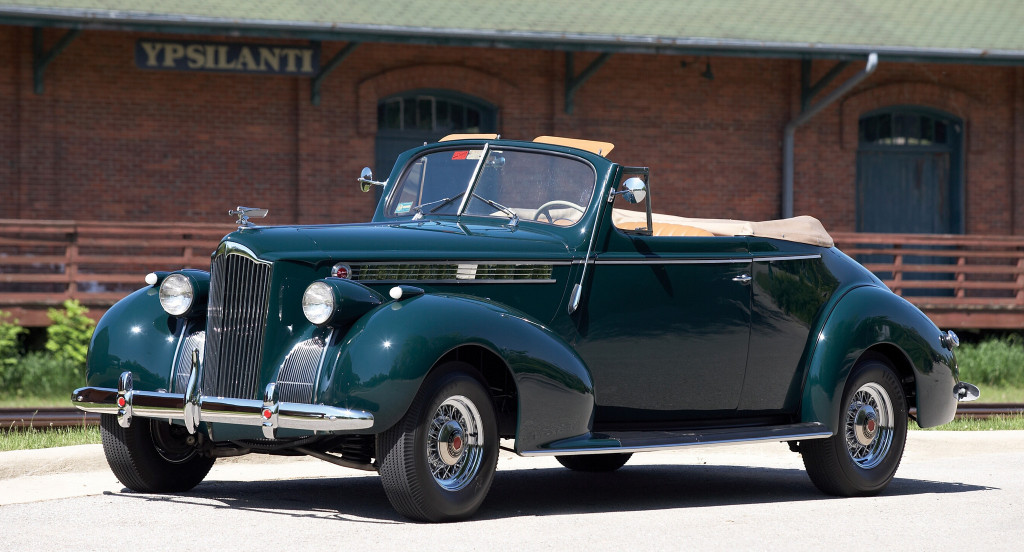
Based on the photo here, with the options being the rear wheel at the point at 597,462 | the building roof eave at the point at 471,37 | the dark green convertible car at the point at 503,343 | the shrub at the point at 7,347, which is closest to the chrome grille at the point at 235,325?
the dark green convertible car at the point at 503,343

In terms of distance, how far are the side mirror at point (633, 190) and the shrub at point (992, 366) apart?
1097 cm

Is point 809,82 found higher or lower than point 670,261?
higher

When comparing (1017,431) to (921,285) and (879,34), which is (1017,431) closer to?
(921,285)

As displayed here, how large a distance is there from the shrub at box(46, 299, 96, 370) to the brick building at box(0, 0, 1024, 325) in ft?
11.0

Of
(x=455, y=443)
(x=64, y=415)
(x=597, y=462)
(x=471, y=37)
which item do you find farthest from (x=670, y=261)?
(x=471, y=37)

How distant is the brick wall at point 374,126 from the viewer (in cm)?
1962

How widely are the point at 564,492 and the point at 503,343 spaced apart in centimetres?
180

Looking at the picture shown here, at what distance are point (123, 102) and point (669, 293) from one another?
13.8 meters

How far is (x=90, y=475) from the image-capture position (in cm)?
830

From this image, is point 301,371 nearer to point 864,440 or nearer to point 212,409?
point 212,409

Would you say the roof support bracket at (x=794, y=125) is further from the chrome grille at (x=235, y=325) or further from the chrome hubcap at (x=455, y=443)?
the chrome grille at (x=235, y=325)

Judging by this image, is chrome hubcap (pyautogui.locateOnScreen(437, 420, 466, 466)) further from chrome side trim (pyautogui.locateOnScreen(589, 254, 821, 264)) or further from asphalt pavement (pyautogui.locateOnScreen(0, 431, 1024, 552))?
chrome side trim (pyautogui.locateOnScreen(589, 254, 821, 264))

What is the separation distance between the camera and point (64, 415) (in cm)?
1193

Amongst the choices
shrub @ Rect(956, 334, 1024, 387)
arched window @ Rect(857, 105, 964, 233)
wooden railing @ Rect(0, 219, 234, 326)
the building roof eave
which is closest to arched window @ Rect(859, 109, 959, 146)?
arched window @ Rect(857, 105, 964, 233)
